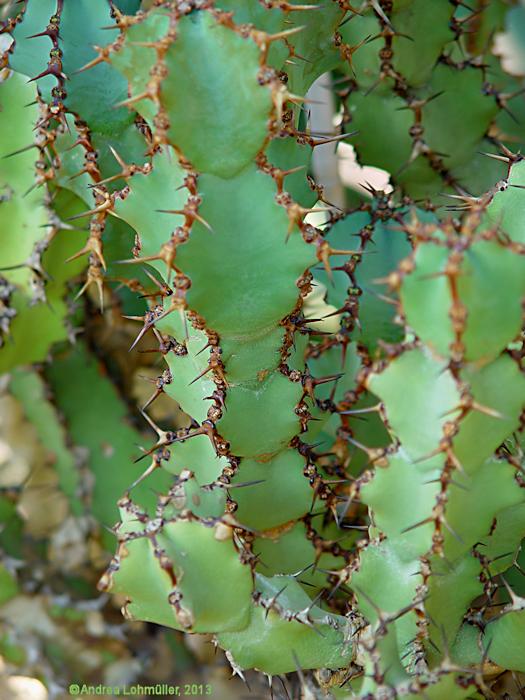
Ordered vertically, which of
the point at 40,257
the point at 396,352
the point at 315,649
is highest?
the point at 396,352

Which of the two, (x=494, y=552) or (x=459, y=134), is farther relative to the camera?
(x=459, y=134)

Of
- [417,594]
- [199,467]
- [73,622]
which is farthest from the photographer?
[73,622]

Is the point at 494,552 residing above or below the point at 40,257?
below

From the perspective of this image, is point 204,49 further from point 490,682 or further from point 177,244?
point 490,682

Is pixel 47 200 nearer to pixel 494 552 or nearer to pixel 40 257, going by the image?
pixel 40 257

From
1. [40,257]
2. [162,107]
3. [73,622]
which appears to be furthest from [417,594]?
[73,622]

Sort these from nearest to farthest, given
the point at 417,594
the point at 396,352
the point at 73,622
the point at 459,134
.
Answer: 1. the point at 396,352
2. the point at 417,594
3. the point at 459,134
4. the point at 73,622
